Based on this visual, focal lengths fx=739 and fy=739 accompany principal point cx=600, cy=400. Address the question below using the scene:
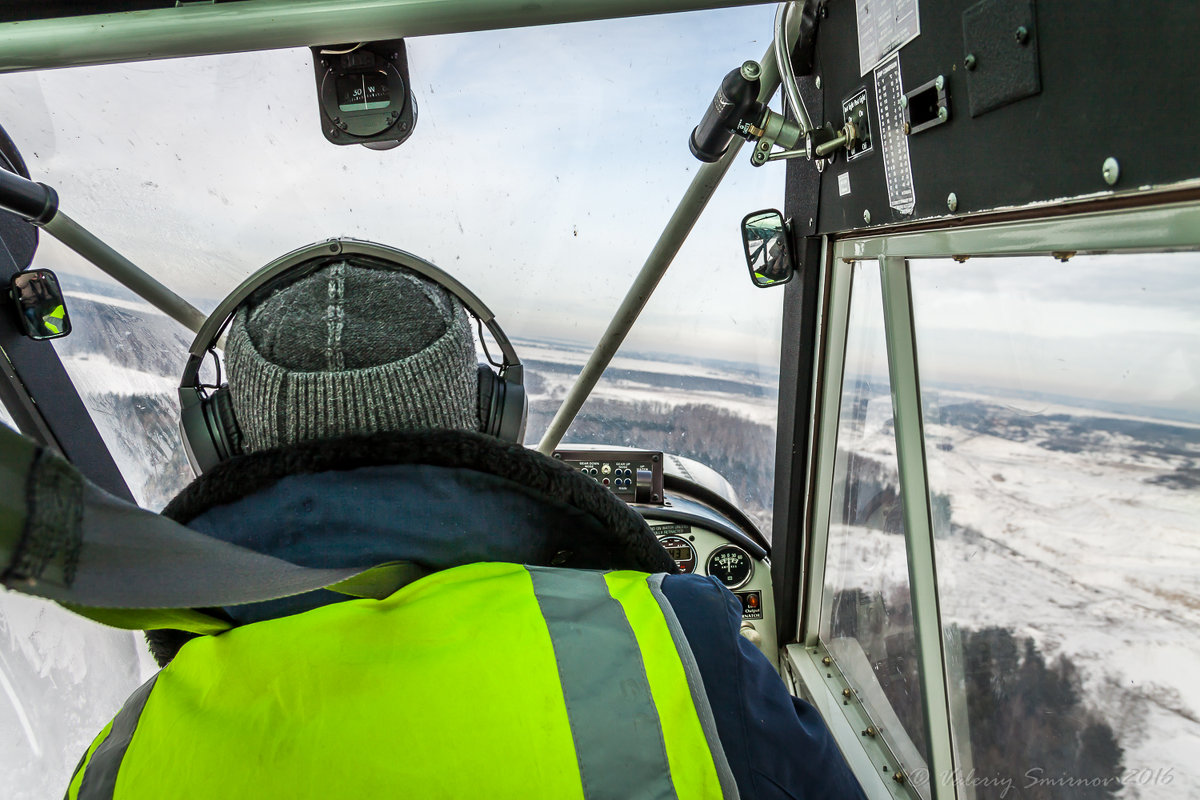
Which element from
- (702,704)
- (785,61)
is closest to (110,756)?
(702,704)

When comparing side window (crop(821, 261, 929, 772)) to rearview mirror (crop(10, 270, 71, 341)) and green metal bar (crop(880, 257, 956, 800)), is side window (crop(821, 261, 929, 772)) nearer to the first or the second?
green metal bar (crop(880, 257, 956, 800))

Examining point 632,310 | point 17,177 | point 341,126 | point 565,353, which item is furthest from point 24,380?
point 632,310

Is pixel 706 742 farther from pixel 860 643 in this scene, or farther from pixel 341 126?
pixel 341 126

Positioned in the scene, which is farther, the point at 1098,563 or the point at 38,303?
the point at 38,303

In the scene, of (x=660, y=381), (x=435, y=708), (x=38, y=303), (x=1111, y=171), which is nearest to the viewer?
(x=435, y=708)

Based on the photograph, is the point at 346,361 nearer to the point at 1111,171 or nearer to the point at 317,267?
the point at 317,267

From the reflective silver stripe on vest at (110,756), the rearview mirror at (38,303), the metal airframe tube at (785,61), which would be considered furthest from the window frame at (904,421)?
the rearview mirror at (38,303)
